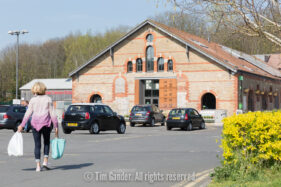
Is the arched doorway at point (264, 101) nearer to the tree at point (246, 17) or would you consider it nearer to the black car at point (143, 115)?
the black car at point (143, 115)

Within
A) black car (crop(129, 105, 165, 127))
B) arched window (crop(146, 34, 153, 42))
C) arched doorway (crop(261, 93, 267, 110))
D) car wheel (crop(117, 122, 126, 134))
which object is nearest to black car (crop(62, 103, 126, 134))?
car wheel (crop(117, 122, 126, 134))

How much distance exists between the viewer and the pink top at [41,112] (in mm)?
8969

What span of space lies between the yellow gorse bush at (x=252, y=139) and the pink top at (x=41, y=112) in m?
3.48

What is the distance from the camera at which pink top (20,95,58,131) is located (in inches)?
353

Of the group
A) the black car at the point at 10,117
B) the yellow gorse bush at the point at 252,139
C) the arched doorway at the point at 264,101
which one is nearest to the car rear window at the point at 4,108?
the black car at the point at 10,117

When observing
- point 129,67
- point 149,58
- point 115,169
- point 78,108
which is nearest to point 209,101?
point 149,58

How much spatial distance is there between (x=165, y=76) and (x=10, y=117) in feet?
74.3

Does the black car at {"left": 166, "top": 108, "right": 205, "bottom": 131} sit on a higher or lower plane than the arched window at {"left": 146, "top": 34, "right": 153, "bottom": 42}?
lower

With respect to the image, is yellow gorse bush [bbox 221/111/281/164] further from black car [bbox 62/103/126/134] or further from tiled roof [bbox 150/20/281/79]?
tiled roof [bbox 150/20/281/79]

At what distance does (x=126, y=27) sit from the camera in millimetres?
79938

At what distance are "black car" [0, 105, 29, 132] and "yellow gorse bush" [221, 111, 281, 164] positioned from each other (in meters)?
17.7

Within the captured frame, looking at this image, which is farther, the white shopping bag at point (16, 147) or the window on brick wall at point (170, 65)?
the window on brick wall at point (170, 65)

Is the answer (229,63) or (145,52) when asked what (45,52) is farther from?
(229,63)

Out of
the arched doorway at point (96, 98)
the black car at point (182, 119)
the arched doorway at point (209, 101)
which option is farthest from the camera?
the arched doorway at point (96, 98)
